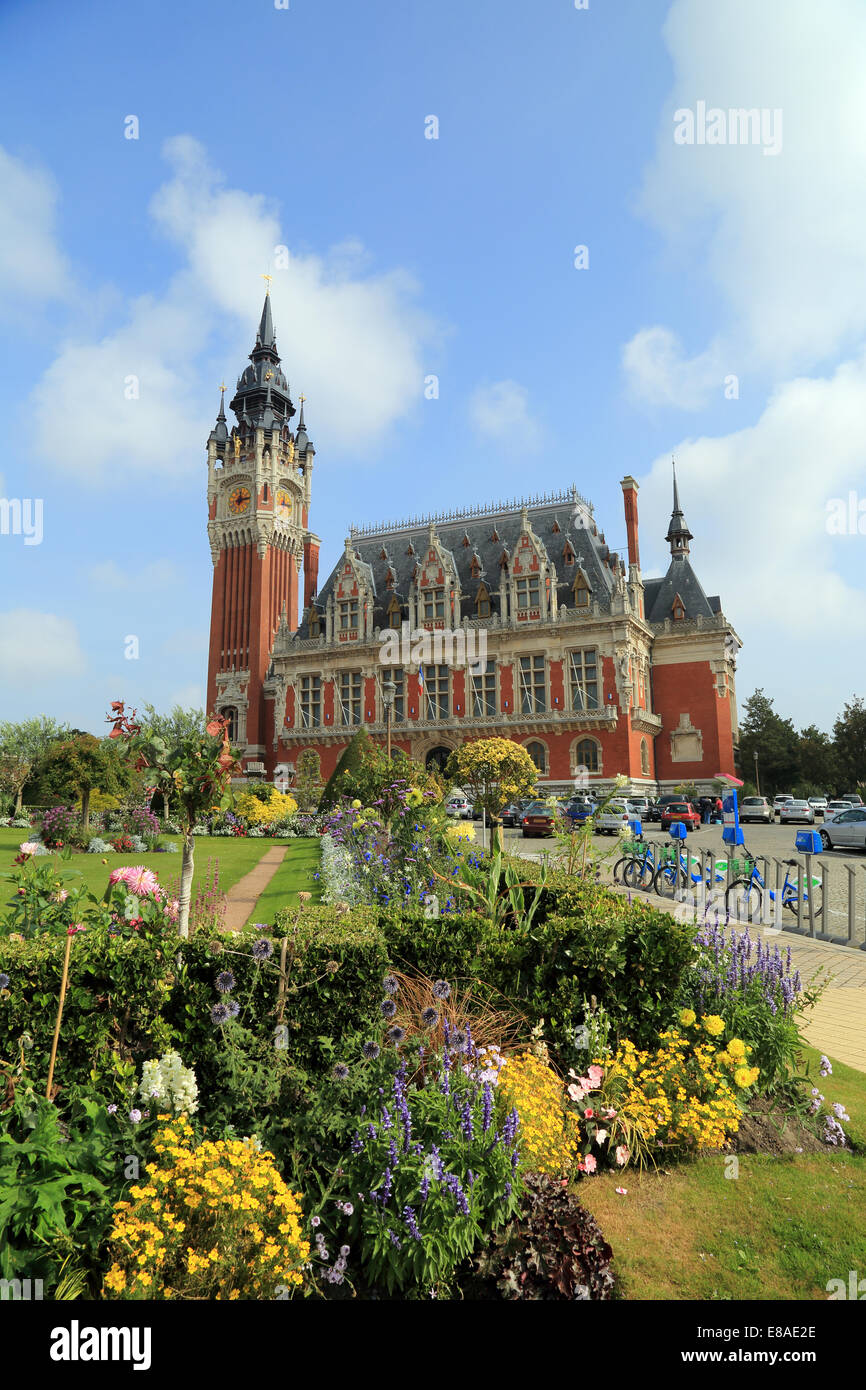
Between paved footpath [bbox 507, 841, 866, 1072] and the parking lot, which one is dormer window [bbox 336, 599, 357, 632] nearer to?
the parking lot

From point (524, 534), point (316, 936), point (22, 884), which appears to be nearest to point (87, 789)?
point (22, 884)

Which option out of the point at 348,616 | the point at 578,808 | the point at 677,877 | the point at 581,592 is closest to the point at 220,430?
the point at 348,616

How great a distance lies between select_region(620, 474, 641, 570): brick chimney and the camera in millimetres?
44344

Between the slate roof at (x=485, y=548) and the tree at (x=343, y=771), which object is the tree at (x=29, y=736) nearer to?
the slate roof at (x=485, y=548)

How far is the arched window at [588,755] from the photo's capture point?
132ft

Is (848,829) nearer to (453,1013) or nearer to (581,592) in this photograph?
(581,592)

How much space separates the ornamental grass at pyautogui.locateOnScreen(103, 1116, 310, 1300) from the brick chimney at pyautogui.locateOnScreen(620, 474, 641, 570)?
43.9m

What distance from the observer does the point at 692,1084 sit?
4797 millimetres

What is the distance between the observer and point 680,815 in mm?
32125

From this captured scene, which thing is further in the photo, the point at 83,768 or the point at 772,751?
the point at 772,751

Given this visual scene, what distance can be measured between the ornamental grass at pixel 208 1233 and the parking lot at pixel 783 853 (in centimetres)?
491

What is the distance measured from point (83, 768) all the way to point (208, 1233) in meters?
23.0
